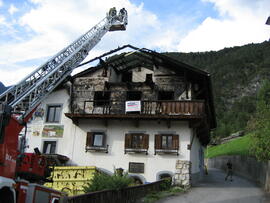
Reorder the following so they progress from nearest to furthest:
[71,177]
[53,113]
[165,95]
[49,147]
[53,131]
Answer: [71,177], [165,95], [49,147], [53,131], [53,113]

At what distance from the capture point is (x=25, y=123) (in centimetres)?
1030

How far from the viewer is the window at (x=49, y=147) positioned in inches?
902

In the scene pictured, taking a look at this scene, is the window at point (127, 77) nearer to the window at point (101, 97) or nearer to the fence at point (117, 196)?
the window at point (101, 97)

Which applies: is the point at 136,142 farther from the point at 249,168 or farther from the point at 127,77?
the point at 249,168

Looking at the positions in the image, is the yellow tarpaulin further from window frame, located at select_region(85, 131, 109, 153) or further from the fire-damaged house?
window frame, located at select_region(85, 131, 109, 153)

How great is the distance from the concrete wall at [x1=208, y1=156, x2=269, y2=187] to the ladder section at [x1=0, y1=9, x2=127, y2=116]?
546 inches

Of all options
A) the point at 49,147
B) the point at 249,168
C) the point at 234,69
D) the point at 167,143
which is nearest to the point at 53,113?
the point at 49,147

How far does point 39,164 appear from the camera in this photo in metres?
11.2

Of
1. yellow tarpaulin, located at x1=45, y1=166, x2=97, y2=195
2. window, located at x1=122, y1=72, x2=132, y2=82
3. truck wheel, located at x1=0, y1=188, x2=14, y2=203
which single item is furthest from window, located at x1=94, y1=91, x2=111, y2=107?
truck wheel, located at x1=0, y1=188, x2=14, y2=203

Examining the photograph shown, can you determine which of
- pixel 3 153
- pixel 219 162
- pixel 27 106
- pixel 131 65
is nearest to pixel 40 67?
pixel 27 106

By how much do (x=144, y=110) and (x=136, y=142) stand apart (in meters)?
2.33

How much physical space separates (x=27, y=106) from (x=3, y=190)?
411cm

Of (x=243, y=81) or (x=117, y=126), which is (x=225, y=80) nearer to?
(x=243, y=81)

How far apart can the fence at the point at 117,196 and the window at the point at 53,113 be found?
36.5 feet
